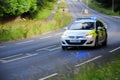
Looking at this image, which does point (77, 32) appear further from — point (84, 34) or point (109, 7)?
point (109, 7)

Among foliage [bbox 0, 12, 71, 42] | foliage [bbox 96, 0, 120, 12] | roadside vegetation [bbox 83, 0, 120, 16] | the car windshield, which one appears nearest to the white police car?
the car windshield

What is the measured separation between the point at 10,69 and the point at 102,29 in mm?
10168

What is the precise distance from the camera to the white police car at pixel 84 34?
23109 millimetres

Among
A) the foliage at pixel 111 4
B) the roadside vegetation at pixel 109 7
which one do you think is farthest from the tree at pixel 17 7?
the foliage at pixel 111 4

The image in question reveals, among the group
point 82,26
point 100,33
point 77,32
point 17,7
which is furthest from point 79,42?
point 17,7

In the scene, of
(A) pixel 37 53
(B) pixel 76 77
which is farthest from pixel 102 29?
(B) pixel 76 77

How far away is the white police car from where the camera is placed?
23.1 meters

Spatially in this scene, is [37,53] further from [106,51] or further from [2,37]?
[2,37]

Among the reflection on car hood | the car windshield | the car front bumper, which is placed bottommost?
the car front bumper

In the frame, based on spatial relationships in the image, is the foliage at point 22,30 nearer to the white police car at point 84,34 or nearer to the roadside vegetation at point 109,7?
the white police car at point 84,34

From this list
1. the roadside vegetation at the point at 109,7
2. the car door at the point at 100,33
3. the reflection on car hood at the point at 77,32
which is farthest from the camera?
the roadside vegetation at the point at 109,7

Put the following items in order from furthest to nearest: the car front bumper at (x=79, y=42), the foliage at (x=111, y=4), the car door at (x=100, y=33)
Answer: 1. the foliage at (x=111, y=4)
2. the car door at (x=100, y=33)
3. the car front bumper at (x=79, y=42)

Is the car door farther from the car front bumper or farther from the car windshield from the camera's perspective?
the car front bumper

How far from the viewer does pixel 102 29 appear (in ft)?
83.8
